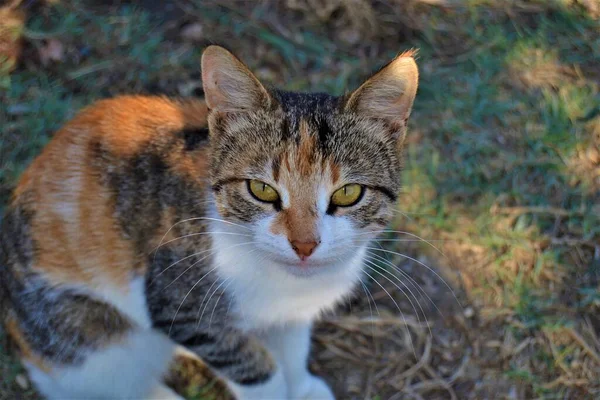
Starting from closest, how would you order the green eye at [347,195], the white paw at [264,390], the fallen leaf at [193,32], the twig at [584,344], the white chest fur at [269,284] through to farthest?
the green eye at [347,195] < the white chest fur at [269,284] < the white paw at [264,390] < the twig at [584,344] < the fallen leaf at [193,32]

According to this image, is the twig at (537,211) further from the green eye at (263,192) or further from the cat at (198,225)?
the green eye at (263,192)

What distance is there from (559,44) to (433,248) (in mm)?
1607

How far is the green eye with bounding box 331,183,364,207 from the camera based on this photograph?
7.30 feet

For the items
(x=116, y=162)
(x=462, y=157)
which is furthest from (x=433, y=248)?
(x=116, y=162)

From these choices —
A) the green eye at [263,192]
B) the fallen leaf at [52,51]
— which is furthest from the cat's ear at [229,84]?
the fallen leaf at [52,51]

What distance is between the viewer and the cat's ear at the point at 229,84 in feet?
6.95

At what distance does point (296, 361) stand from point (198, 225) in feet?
3.20

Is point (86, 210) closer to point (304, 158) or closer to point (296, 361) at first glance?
point (304, 158)

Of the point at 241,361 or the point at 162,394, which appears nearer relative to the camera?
the point at 241,361

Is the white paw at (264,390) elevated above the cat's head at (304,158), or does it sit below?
below

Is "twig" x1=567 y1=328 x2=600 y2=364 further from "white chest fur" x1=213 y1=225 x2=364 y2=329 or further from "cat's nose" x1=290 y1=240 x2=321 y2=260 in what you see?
"cat's nose" x1=290 y1=240 x2=321 y2=260

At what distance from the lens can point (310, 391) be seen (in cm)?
307

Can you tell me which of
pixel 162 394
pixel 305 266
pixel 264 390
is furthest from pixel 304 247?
pixel 162 394

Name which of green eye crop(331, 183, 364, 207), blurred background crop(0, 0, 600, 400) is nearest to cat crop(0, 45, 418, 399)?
green eye crop(331, 183, 364, 207)
